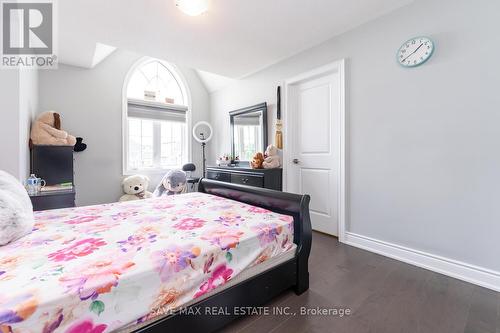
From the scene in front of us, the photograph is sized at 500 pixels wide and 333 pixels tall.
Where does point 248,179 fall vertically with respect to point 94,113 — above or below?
below

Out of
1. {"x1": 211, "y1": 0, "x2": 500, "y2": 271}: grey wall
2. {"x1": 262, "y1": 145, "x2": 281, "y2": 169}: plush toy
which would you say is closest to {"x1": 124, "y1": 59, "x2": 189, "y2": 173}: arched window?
{"x1": 262, "y1": 145, "x2": 281, "y2": 169}: plush toy

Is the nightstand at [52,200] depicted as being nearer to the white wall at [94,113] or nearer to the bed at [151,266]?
the bed at [151,266]

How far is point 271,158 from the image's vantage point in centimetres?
318

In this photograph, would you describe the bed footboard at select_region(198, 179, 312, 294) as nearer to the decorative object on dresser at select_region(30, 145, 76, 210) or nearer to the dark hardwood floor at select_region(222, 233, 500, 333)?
the dark hardwood floor at select_region(222, 233, 500, 333)

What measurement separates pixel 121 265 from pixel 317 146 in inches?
101

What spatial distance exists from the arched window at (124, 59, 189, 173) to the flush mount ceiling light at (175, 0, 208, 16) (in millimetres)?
2346

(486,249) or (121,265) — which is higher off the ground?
(121,265)

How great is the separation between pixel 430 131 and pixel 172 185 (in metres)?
3.45

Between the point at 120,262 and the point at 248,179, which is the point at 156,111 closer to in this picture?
the point at 248,179

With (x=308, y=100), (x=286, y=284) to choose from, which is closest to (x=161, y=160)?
(x=308, y=100)

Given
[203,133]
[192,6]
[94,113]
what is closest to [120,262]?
[192,6]

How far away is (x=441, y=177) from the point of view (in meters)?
1.90

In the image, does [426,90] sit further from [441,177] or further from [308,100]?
[308,100]

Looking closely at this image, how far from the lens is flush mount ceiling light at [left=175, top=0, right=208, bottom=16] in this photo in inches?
76.4
